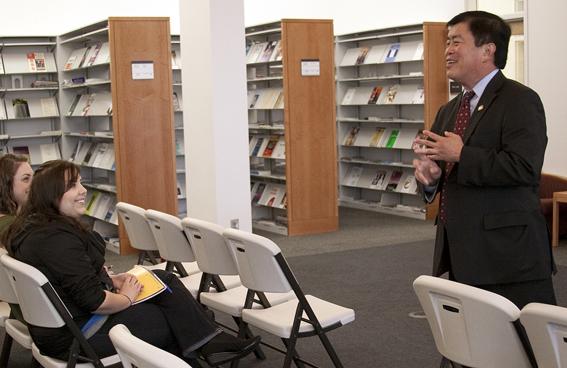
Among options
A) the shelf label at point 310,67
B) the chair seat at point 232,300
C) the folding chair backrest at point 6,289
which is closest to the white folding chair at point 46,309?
the folding chair backrest at point 6,289

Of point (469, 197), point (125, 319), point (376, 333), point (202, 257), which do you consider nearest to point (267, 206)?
point (376, 333)

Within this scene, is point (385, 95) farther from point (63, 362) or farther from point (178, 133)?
point (63, 362)

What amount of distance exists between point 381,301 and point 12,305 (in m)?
2.93

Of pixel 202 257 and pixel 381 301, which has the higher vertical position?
pixel 202 257

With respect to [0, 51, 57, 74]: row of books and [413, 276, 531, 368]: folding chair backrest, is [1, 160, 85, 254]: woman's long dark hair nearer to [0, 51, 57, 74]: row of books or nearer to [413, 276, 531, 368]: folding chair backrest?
[413, 276, 531, 368]: folding chair backrest

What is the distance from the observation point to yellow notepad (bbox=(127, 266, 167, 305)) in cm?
389

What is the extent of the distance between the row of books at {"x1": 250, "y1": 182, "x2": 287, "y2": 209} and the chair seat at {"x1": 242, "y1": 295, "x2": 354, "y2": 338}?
206 inches

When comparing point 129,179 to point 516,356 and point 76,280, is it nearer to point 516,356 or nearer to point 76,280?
point 76,280

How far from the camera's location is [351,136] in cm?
1154

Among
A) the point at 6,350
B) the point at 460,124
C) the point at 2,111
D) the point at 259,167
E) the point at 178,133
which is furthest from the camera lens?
the point at 259,167

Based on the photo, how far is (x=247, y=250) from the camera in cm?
394

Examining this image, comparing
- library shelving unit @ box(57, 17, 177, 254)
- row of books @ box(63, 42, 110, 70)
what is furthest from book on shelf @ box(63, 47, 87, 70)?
library shelving unit @ box(57, 17, 177, 254)

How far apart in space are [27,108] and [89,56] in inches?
56.0

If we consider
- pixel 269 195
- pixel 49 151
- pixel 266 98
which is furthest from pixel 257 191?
pixel 49 151
